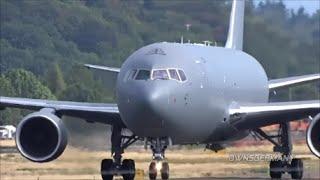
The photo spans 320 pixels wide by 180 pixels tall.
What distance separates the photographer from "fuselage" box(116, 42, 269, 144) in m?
24.5

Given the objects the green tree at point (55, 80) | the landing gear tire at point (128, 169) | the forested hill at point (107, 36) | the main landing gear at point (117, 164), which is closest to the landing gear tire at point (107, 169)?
the main landing gear at point (117, 164)

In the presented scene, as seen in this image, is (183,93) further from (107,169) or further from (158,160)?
(107,169)

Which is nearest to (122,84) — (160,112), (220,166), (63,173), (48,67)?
(160,112)

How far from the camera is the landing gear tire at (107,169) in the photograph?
28703mm

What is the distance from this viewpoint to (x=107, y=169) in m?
28.9

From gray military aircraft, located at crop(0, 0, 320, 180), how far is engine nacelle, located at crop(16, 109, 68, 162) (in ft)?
0.08

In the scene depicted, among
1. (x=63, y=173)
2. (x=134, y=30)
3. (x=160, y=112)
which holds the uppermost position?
(x=134, y=30)

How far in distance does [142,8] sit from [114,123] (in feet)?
65.0

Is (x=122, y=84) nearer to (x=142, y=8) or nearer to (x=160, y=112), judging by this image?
(x=160, y=112)

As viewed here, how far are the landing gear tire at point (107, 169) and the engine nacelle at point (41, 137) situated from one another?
5.99 feet

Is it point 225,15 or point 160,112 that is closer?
point 160,112

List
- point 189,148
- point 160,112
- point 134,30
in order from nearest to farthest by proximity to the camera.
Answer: point 160,112
point 189,148
point 134,30

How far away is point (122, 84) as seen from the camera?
82.5ft

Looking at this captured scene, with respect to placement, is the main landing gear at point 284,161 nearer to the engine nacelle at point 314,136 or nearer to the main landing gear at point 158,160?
the engine nacelle at point 314,136
